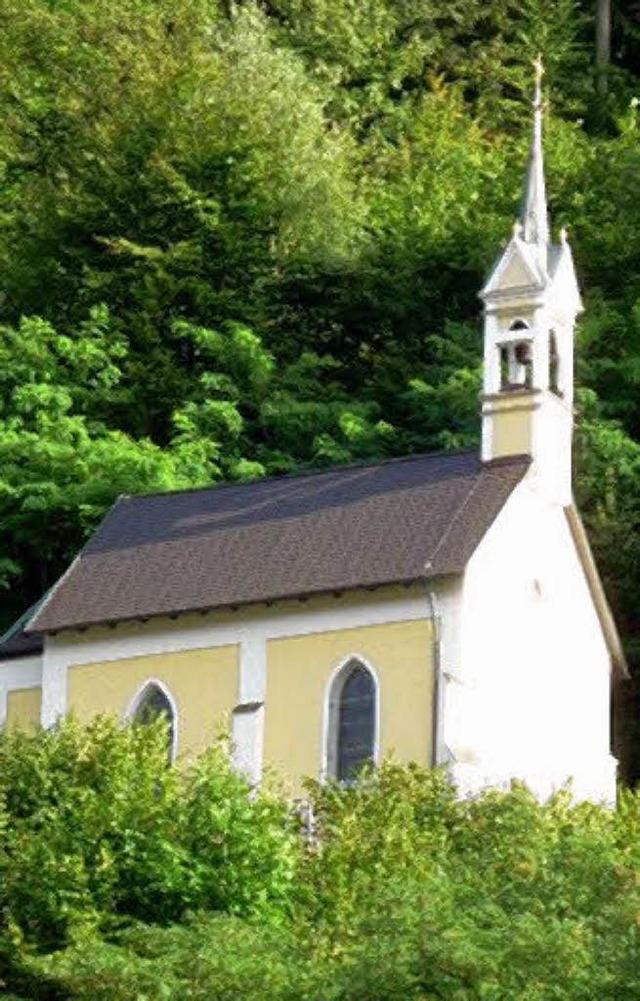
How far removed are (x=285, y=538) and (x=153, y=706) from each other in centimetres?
305

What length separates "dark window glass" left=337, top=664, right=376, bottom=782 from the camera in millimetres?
62156

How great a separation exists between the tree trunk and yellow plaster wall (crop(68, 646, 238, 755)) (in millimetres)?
34057

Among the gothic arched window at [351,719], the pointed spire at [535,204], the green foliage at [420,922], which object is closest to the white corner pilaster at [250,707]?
the gothic arched window at [351,719]

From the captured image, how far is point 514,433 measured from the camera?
64.3 metres

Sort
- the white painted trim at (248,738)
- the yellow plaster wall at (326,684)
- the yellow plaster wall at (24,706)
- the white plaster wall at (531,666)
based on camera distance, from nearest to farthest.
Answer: the yellow plaster wall at (326,684), the white plaster wall at (531,666), the white painted trim at (248,738), the yellow plaster wall at (24,706)

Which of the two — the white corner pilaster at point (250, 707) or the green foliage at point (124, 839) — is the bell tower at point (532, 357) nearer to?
the white corner pilaster at point (250, 707)

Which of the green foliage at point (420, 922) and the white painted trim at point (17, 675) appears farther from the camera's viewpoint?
the white painted trim at point (17, 675)

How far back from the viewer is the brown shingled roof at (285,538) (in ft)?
206

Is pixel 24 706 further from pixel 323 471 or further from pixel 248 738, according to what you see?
pixel 323 471

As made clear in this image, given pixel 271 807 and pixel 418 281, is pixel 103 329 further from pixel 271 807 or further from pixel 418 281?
pixel 271 807

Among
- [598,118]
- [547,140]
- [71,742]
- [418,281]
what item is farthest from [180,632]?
[598,118]

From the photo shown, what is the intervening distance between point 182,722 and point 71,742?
531 cm

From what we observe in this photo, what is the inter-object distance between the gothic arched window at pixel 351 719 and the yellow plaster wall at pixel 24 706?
479cm

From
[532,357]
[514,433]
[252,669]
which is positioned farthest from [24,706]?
[532,357]
